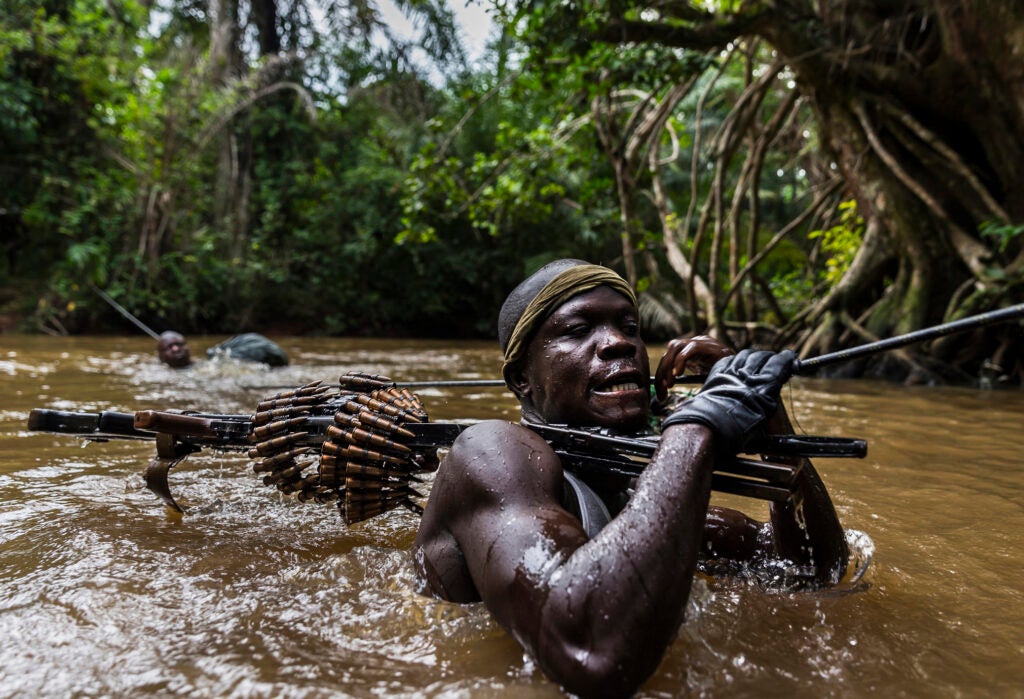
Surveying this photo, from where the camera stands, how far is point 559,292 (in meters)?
2.01

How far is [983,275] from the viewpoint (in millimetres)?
6230

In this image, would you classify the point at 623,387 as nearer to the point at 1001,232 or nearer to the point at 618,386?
the point at 618,386

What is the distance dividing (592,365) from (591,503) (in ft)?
1.20

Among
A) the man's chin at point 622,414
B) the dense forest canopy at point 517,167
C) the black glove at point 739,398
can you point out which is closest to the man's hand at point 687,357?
the man's chin at point 622,414

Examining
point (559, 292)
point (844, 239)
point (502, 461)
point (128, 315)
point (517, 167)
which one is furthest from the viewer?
point (128, 315)

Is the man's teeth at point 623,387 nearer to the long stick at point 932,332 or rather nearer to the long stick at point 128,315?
the long stick at point 932,332

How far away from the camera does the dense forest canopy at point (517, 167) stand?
6.54 meters

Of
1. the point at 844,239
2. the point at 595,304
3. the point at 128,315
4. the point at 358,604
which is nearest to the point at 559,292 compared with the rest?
the point at 595,304

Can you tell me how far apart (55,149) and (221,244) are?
3.78 m

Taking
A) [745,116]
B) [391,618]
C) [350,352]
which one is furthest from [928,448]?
[350,352]

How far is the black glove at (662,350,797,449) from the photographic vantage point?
1446mm

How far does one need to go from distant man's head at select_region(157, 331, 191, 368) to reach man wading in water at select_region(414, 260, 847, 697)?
741 cm

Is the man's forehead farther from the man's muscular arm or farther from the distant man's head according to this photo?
the distant man's head

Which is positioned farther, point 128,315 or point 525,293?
point 128,315
